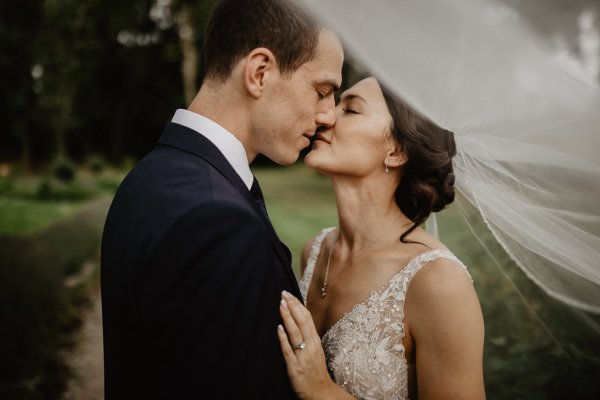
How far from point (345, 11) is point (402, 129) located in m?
0.90

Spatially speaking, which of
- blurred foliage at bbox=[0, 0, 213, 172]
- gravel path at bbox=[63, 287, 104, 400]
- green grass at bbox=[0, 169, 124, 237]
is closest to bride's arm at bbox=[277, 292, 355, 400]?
gravel path at bbox=[63, 287, 104, 400]

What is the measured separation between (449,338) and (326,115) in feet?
4.10

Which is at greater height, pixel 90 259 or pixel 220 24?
pixel 220 24

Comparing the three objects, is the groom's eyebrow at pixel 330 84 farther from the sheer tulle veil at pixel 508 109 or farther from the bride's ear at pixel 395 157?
the bride's ear at pixel 395 157

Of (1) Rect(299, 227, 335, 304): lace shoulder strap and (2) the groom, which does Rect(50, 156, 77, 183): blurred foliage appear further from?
(2) the groom

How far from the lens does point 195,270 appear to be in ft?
4.72

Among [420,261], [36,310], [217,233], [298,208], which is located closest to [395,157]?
[420,261]

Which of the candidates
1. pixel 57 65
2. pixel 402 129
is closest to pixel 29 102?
pixel 57 65

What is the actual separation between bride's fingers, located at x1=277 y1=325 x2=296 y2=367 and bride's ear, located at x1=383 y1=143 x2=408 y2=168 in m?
1.38

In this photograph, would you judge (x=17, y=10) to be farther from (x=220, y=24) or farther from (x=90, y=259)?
(x=220, y=24)

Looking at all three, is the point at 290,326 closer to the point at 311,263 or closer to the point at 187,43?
the point at 311,263

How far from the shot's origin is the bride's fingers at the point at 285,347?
5.64 feet

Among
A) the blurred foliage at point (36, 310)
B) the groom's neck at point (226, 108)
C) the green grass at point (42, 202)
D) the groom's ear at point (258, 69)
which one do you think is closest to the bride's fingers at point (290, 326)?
the groom's neck at point (226, 108)

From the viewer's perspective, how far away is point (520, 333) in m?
3.85
